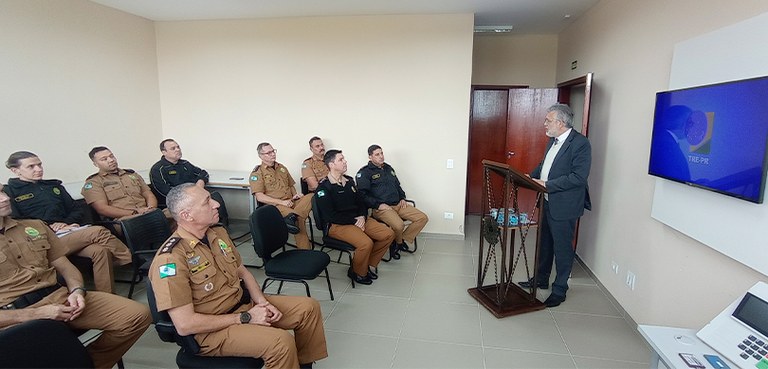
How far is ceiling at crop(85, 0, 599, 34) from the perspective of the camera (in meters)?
4.23

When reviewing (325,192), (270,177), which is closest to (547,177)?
(325,192)

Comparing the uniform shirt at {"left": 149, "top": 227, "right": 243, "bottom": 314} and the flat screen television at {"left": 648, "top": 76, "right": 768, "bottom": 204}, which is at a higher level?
the flat screen television at {"left": 648, "top": 76, "right": 768, "bottom": 204}

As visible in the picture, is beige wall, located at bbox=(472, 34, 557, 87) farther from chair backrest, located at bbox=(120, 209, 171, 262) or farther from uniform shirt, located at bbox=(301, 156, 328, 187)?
chair backrest, located at bbox=(120, 209, 171, 262)

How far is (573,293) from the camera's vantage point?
346 centimetres

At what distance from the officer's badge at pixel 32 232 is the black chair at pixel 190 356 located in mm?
953

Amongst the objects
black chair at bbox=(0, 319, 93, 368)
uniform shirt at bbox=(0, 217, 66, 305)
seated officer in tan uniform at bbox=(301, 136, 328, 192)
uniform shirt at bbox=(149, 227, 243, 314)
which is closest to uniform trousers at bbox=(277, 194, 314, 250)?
seated officer in tan uniform at bbox=(301, 136, 328, 192)

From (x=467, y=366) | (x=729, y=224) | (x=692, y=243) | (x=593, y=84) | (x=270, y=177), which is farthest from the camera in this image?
(x=270, y=177)

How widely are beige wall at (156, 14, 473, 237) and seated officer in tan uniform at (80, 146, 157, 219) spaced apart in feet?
5.23

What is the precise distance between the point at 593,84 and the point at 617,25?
2.12ft

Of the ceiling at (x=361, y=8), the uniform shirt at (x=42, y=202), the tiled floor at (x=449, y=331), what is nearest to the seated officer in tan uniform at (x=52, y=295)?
the tiled floor at (x=449, y=331)

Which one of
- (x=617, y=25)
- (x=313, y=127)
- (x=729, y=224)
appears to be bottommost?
(x=729, y=224)

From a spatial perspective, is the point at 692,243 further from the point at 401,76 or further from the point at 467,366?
the point at 401,76

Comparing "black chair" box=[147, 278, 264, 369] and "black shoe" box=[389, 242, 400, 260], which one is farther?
"black shoe" box=[389, 242, 400, 260]

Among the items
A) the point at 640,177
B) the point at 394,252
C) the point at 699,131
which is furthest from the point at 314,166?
the point at 699,131
